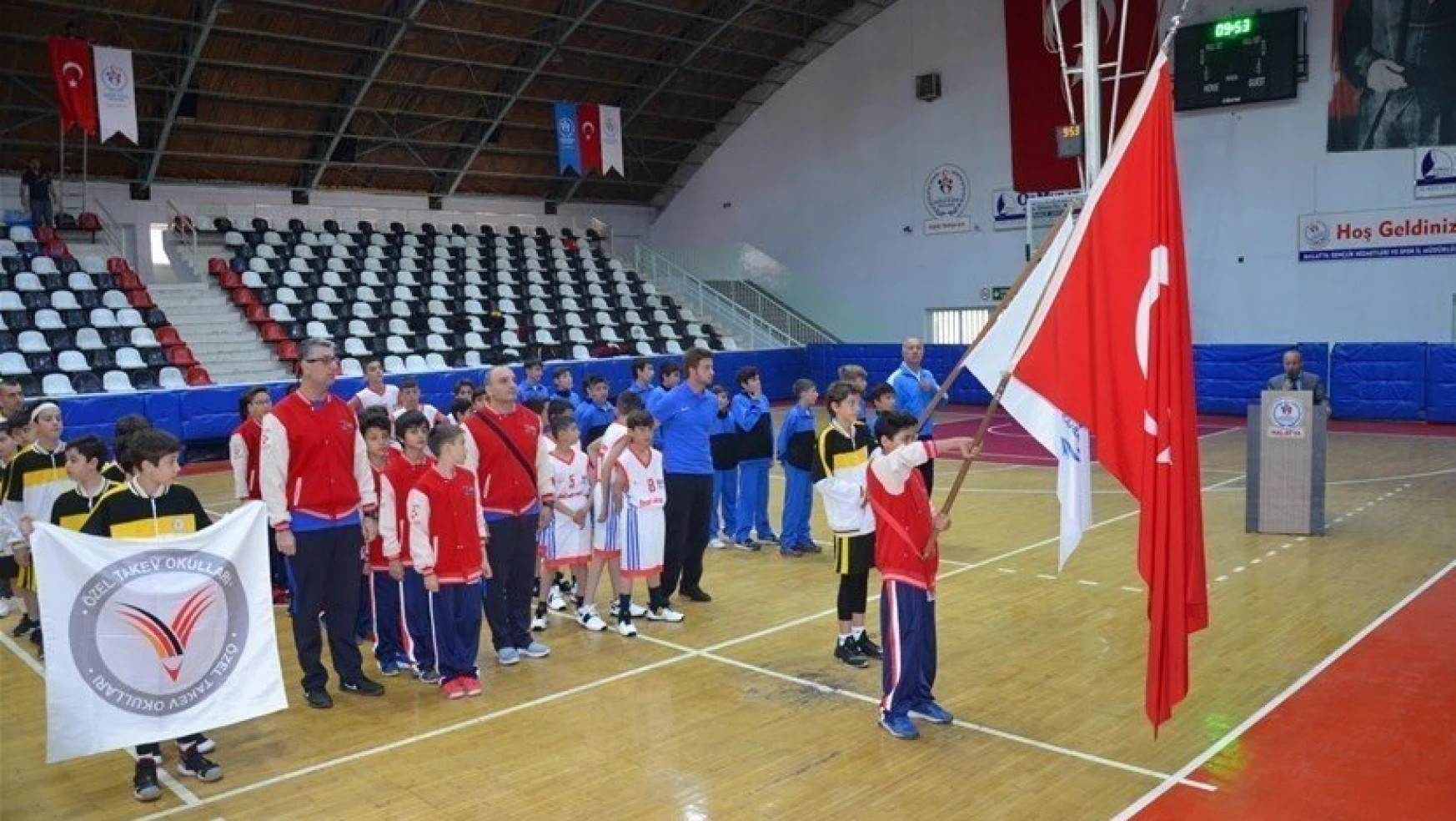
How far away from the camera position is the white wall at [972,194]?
68.4 ft

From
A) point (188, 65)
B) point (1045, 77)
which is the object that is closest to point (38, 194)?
point (188, 65)

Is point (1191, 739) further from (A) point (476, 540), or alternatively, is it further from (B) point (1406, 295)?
(B) point (1406, 295)

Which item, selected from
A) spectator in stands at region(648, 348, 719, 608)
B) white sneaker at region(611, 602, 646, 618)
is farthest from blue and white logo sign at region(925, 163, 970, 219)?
white sneaker at region(611, 602, 646, 618)

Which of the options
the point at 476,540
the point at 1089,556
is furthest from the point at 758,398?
the point at 476,540

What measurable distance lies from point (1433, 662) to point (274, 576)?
8.45 meters

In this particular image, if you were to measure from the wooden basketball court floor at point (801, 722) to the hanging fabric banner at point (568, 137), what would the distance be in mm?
17216

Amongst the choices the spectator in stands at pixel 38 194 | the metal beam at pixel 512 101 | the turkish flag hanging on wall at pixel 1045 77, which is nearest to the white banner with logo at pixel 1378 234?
the turkish flag hanging on wall at pixel 1045 77

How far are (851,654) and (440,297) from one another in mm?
18740

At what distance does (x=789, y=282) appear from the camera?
30.2m

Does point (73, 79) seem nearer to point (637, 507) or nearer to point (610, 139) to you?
point (610, 139)

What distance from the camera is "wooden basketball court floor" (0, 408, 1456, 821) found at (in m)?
5.12

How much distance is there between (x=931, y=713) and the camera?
5.96m

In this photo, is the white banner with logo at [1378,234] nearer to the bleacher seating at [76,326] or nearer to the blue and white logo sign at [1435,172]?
the blue and white logo sign at [1435,172]

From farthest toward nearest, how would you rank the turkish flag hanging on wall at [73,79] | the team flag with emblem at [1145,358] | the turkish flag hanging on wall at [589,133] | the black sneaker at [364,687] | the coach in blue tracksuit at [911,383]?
the turkish flag hanging on wall at [589,133] < the turkish flag hanging on wall at [73,79] < the coach in blue tracksuit at [911,383] < the black sneaker at [364,687] < the team flag with emblem at [1145,358]
